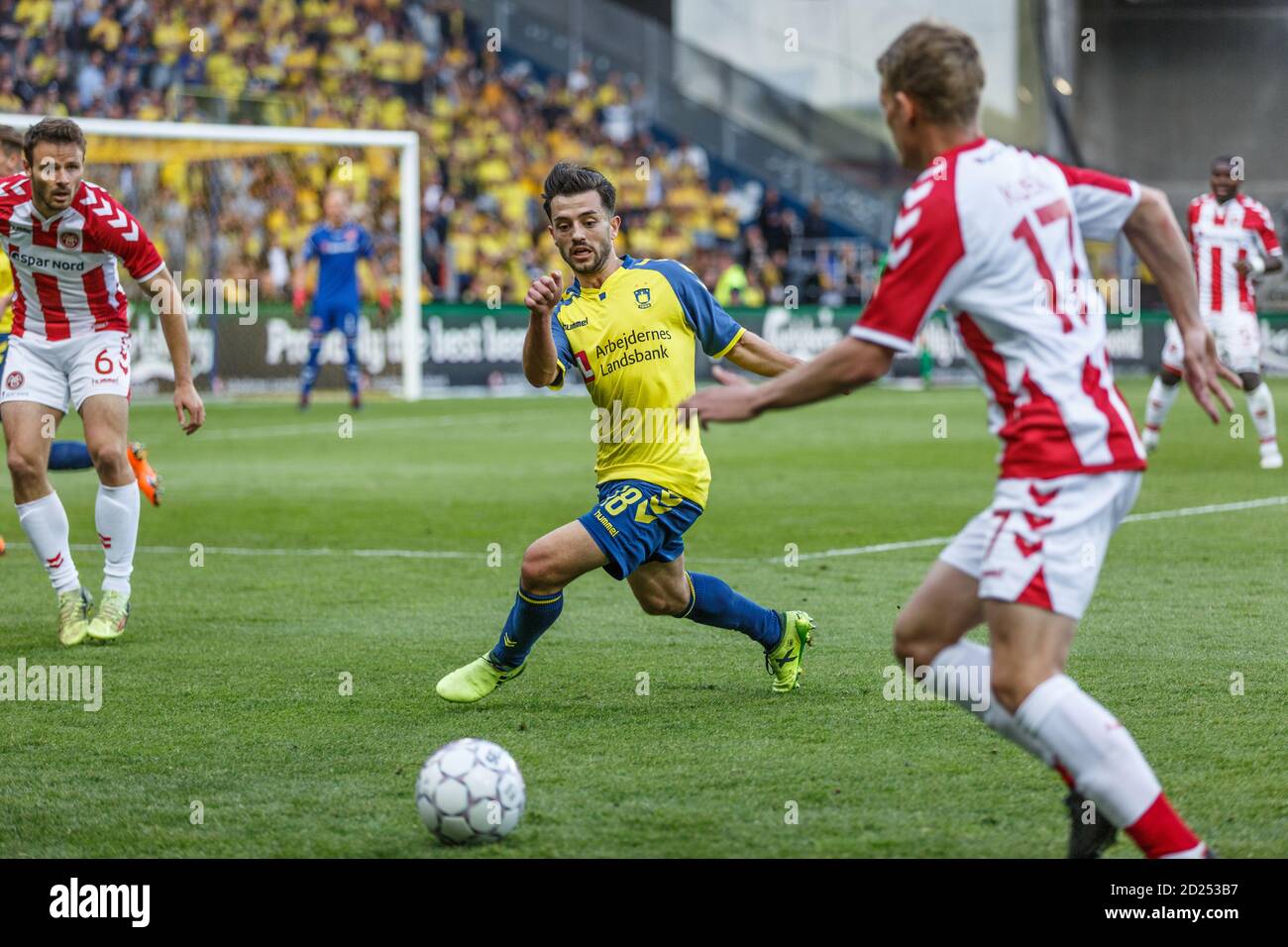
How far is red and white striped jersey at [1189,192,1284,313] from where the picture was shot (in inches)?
557

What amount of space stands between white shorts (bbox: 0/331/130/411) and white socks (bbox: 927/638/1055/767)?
4383 mm

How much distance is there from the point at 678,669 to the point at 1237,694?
1934 millimetres

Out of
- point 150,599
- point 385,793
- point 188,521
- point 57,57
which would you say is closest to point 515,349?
point 57,57

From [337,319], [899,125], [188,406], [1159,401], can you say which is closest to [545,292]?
[899,125]

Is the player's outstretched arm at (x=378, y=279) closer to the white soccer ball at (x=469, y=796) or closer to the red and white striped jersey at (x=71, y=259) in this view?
the red and white striped jersey at (x=71, y=259)

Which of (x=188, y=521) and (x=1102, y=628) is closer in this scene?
(x=1102, y=628)

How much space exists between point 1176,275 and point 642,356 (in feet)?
7.73

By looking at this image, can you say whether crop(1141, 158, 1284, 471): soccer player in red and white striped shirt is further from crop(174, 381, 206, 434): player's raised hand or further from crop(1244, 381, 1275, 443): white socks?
crop(174, 381, 206, 434): player's raised hand

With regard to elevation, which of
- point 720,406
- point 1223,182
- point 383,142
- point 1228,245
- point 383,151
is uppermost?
point 383,151

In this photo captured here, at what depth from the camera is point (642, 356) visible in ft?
19.1

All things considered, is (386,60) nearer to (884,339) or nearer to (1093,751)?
(884,339)

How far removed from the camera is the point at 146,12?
26500 millimetres

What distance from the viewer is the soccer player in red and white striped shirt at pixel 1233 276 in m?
13.7
